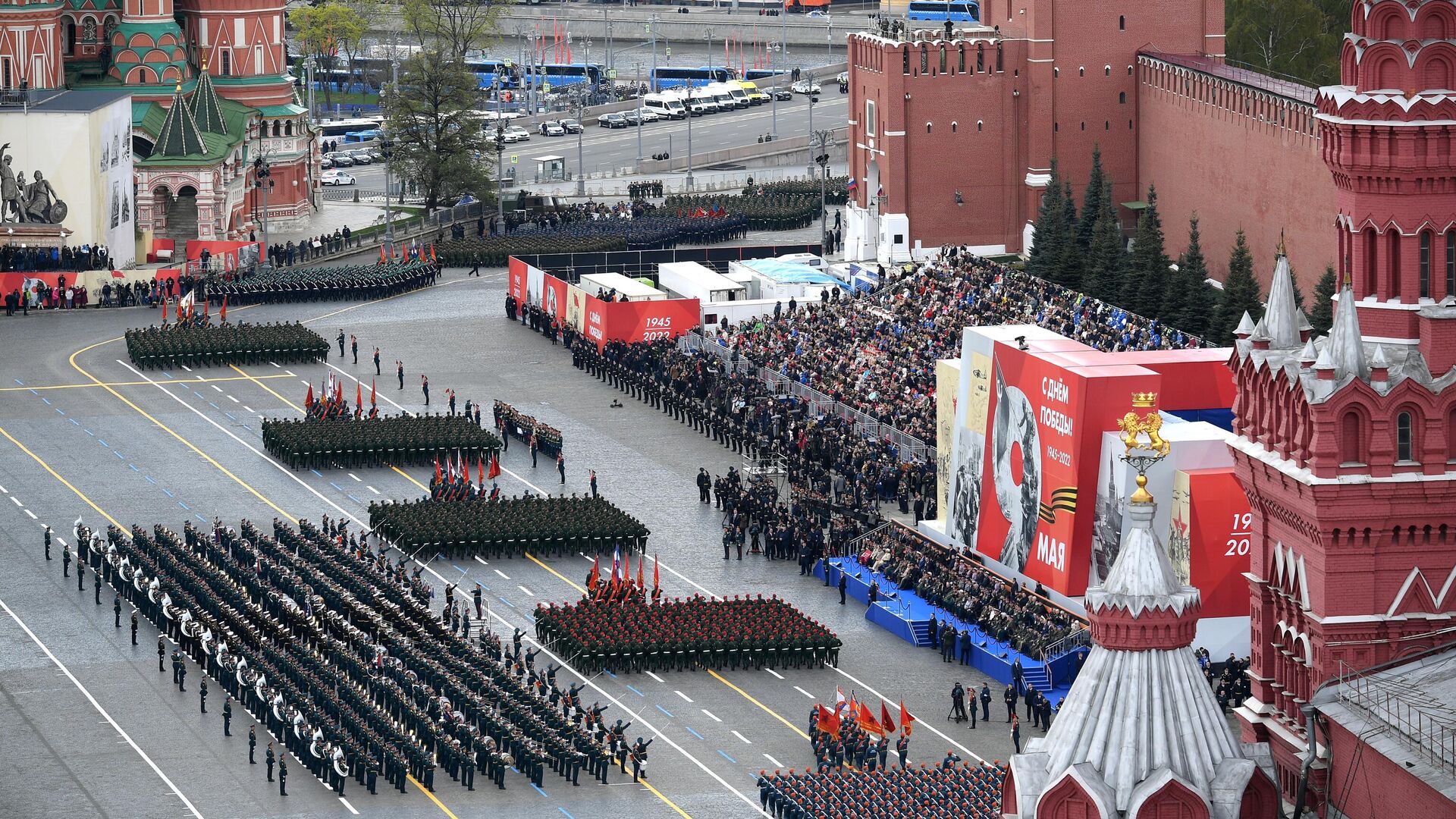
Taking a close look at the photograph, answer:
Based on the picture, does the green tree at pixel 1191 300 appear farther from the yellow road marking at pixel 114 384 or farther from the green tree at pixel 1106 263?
the yellow road marking at pixel 114 384

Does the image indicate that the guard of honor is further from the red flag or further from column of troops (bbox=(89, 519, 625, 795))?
the red flag

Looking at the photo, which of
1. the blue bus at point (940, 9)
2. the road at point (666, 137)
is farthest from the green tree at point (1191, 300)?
the blue bus at point (940, 9)

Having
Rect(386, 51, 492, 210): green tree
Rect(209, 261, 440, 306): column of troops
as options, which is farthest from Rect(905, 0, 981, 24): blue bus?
Rect(209, 261, 440, 306): column of troops

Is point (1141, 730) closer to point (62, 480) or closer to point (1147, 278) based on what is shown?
point (62, 480)

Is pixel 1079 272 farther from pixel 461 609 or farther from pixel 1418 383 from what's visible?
pixel 1418 383

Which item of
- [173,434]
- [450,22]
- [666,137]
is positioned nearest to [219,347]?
[173,434]

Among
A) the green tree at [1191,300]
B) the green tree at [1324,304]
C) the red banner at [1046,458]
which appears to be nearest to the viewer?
the red banner at [1046,458]

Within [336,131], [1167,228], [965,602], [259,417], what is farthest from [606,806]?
[336,131]

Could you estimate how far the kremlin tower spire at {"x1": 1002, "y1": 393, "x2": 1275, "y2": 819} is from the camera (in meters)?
41.8

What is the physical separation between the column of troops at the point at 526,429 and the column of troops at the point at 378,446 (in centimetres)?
124

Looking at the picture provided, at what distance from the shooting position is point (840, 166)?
5802 inches

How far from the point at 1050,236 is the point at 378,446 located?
25549mm

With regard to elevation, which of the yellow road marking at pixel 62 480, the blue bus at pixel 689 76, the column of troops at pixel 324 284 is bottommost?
the yellow road marking at pixel 62 480

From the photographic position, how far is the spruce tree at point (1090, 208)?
327ft
